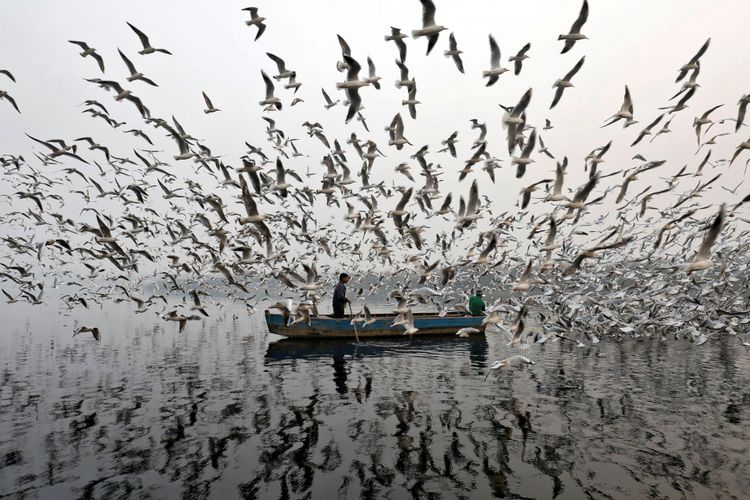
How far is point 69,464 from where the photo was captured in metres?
8.80

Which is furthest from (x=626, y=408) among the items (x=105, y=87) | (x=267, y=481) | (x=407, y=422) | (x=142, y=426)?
(x=105, y=87)

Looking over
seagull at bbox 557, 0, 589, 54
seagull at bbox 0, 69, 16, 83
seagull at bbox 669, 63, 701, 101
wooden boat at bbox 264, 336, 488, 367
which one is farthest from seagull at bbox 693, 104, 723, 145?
seagull at bbox 0, 69, 16, 83

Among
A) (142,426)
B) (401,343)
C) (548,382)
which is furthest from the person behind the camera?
(401,343)

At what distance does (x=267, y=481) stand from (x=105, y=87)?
12.1 meters

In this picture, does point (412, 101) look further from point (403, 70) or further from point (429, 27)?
point (429, 27)

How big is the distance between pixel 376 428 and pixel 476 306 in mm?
Answer: 19567

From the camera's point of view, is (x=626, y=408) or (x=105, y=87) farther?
(x=105, y=87)

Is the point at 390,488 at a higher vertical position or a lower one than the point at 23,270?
lower

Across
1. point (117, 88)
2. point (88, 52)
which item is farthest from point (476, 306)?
point (88, 52)

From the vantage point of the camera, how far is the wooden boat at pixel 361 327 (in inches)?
1014

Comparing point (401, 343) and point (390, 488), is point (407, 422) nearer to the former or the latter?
point (390, 488)

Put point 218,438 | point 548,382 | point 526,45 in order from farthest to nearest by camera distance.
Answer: point 548,382 < point 526,45 < point 218,438

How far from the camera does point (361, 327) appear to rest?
26078 millimetres

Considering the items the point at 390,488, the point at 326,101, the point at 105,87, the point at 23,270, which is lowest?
the point at 390,488
